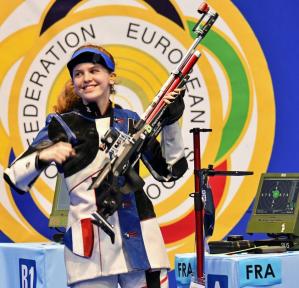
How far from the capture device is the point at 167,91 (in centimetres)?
288

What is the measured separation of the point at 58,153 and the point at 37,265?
61.7 inches

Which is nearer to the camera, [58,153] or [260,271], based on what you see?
[58,153]

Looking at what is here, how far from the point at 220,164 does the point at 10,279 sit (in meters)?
1.36

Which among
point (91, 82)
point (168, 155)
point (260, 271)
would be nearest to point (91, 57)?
point (91, 82)

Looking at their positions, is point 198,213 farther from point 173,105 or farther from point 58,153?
point 58,153

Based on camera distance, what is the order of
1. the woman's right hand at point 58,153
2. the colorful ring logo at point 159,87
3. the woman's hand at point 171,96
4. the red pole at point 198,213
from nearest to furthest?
the woman's right hand at point 58,153 → the woman's hand at point 171,96 → the red pole at point 198,213 → the colorful ring logo at point 159,87

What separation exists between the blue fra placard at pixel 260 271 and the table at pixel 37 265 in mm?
943

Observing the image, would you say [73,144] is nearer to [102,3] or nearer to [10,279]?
[10,279]

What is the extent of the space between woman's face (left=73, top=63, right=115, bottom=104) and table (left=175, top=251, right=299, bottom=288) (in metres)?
1.02

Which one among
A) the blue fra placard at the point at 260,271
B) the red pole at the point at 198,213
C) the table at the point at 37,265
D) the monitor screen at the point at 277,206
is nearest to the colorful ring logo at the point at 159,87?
the table at the point at 37,265

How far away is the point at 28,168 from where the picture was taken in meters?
2.78

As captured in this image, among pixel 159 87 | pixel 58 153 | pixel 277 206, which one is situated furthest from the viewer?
pixel 159 87

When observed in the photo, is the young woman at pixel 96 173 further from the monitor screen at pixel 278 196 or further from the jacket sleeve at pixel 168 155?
the monitor screen at pixel 278 196

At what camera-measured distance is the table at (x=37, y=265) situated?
4.13 meters
